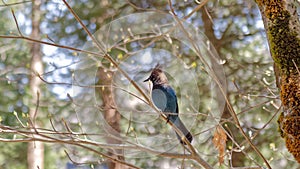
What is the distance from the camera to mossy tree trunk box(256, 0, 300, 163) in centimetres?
151

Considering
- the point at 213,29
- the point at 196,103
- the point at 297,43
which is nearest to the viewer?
the point at 297,43

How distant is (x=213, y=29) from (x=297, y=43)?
2.96 meters

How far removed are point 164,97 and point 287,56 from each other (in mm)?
456

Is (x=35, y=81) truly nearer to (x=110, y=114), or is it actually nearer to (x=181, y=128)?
(x=110, y=114)

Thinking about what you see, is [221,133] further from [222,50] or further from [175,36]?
[222,50]

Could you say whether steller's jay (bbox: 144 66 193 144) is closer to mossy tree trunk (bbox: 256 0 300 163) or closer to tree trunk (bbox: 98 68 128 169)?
tree trunk (bbox: 98 68 128 169)

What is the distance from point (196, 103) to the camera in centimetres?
177

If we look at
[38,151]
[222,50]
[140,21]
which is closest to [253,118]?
[222,50]

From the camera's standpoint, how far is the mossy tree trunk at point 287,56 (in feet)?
4.97

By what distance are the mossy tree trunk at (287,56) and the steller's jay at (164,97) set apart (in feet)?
1.19

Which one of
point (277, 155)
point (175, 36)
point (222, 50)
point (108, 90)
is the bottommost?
point (277, 155)

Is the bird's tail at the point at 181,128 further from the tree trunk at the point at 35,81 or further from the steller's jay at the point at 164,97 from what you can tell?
the tree trunk at the point at 35,81

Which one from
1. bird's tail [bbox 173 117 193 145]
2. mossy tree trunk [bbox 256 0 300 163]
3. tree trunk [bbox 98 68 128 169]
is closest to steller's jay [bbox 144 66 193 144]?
bird's tail [bbox 173 117 193 145]

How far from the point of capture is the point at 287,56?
1.56 meters
